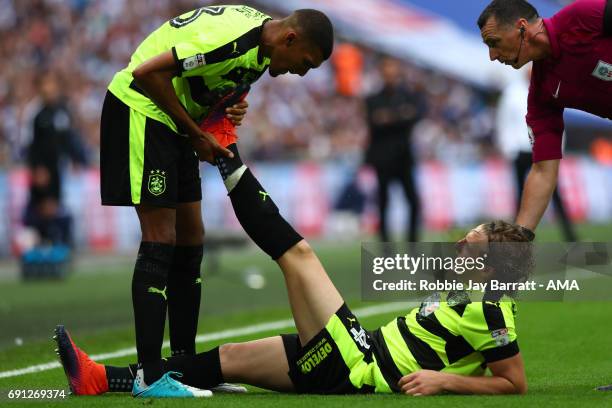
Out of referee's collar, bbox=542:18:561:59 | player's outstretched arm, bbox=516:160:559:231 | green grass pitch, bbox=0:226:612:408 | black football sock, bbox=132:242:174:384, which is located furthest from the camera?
player's outstretched arm, bbox=516:160:559:231

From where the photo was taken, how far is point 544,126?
601 centimetres

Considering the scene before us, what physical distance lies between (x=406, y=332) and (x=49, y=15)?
57.9 feet

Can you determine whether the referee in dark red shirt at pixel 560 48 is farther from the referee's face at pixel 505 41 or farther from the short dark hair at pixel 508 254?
the short dark hair at pixel 508 254

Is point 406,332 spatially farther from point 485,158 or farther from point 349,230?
point 485,158

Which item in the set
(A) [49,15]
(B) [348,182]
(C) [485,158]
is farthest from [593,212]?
(A) [49,15]

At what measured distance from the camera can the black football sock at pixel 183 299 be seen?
5.78m

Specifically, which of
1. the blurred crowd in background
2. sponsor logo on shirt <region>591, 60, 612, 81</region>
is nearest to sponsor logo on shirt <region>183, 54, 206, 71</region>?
sponsor logo on shirt <region>591, 60, 612, 81</region>

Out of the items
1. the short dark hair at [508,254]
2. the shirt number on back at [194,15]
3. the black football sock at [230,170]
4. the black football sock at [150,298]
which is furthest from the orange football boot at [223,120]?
the short dark hair at [508,254]

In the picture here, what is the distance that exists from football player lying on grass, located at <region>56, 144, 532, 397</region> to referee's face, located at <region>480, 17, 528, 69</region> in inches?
41.2

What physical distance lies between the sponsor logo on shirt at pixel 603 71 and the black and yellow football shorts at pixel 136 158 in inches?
82.6

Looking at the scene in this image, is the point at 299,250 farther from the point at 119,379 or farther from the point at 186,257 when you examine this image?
the point at 119,379

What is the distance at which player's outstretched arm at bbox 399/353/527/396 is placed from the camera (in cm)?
488

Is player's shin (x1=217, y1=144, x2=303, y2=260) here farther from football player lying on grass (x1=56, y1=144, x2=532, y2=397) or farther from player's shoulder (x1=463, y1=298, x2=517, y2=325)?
player's shoulder (x1=463, y1=298, x2=517, y2=325)

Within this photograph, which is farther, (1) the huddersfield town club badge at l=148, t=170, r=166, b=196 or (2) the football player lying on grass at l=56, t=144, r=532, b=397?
(1) the huddersfield town club badge at l=148, t=170, r=166, b=196
